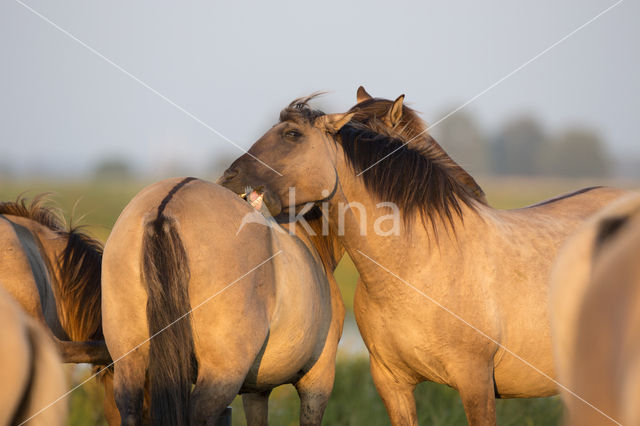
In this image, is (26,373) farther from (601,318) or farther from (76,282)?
(76,282)

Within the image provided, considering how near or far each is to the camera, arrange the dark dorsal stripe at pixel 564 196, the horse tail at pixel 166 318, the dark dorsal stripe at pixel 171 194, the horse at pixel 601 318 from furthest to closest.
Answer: the dark dorsal stripe at pixel 564 196
the dark dorsal stripe at pixel 171 194
the horse tail at pixel 166 318
the horse at pixel 601 318

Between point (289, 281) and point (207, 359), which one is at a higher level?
point (289, 281)

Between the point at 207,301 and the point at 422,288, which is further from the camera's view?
the point at 422,288

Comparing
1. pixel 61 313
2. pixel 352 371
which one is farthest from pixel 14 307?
pixel 352 371

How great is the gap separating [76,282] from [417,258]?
2.22 m

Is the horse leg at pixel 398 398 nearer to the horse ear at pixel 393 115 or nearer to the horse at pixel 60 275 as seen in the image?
the horse ear at pixel 393 115

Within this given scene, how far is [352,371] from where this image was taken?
8281mm

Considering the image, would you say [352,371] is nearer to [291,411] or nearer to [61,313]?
[291,411]

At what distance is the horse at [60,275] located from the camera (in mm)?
4074

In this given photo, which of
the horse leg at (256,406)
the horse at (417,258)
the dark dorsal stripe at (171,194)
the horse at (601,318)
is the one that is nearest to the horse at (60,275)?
the horse leg at (256,406)

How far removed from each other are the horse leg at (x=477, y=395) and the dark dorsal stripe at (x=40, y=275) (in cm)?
250

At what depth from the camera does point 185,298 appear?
3449mm

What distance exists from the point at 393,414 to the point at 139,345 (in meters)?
1.77

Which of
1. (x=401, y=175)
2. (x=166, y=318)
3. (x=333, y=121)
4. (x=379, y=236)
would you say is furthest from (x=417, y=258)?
(x=166, y=318)
